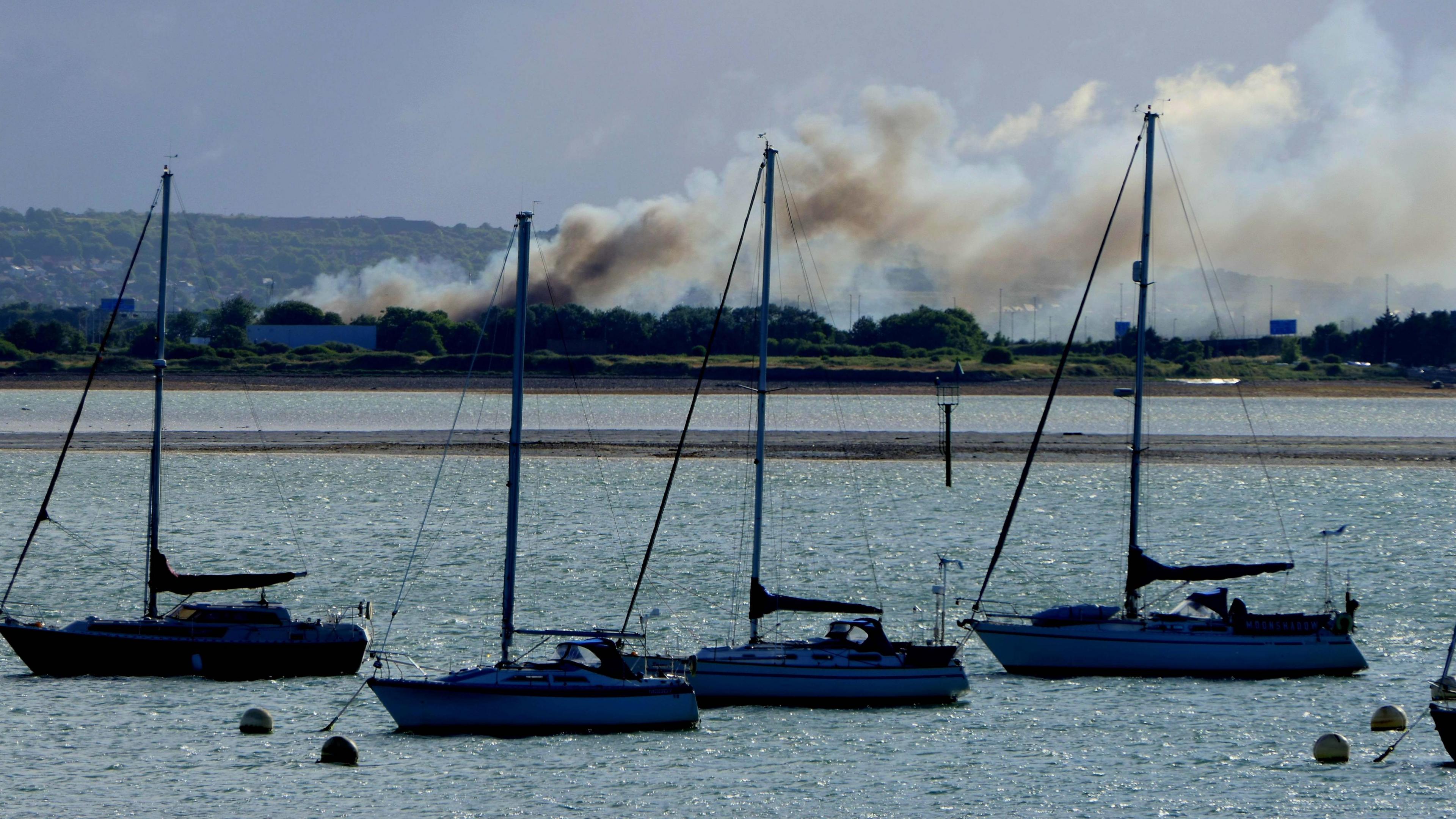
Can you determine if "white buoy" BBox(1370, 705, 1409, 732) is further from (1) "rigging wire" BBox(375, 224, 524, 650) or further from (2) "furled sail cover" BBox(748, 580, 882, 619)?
(1) "rigging wire" BBox(375, 224, 524, 650)

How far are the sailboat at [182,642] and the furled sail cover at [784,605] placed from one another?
993 cm

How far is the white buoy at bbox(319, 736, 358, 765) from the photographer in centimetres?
3706

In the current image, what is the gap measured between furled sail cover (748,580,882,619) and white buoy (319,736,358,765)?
1029 centimetres

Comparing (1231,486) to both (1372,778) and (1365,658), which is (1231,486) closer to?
(1365,658)

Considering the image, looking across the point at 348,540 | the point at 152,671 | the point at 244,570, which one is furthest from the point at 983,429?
the point at 152,671

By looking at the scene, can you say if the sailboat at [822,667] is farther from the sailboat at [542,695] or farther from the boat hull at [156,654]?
the boat hull at [156,654]

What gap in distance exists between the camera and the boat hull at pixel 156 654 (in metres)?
44.8

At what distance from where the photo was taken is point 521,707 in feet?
129

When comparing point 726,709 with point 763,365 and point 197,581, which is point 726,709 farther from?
point 197,581

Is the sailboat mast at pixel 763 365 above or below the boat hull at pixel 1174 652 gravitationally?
above

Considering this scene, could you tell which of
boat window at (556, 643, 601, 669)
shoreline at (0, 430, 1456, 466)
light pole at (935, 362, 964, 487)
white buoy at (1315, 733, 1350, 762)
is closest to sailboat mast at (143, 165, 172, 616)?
boat window at (556, 643, 601, 669)

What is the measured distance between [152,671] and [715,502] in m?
50.4

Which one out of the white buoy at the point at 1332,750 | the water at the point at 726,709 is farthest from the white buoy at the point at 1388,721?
the white buoy at the point at 1332,750

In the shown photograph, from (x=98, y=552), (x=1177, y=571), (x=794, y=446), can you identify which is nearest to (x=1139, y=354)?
(x=1177, y=571)
